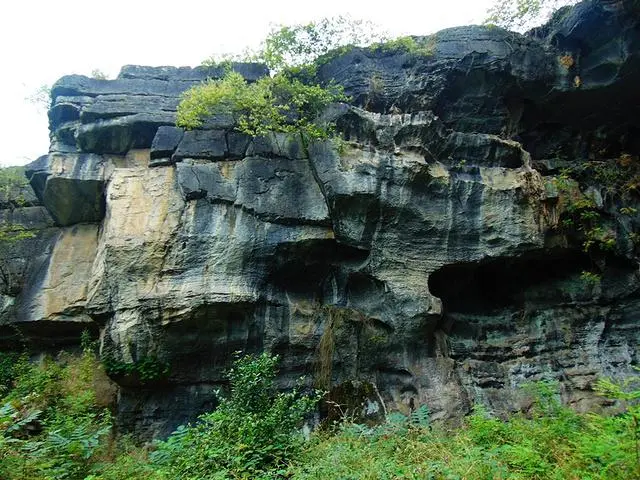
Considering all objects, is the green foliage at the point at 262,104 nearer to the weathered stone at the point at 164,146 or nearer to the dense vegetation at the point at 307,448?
the weathered stone at the point at 164,146

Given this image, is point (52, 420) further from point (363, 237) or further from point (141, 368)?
point (363, 237)

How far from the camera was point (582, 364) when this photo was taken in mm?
9680

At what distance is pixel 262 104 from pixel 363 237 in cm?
346

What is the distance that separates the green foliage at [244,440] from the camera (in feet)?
19.1

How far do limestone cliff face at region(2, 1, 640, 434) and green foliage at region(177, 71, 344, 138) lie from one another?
0.29 meters

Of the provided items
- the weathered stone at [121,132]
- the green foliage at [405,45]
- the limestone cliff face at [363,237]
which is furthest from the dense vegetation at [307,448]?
the green foliage at [405,45]

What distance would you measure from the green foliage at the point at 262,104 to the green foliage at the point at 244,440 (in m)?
4.92

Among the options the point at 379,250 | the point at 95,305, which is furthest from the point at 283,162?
the point at 95,305

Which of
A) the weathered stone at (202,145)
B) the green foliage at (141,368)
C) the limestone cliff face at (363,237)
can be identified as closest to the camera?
the green foliage at (141,368)

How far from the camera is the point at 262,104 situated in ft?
31.9

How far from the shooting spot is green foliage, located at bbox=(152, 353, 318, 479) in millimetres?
5821

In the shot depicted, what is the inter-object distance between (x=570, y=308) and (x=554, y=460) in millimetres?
6095

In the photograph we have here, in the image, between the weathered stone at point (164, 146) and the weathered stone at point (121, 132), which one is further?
the weathered stone at point (121, 132)

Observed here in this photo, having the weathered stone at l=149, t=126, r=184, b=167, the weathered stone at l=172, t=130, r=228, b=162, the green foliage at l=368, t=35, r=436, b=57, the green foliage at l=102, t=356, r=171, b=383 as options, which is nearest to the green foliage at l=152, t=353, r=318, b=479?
the green foliage at l=102, t=356, r=171, b=383
